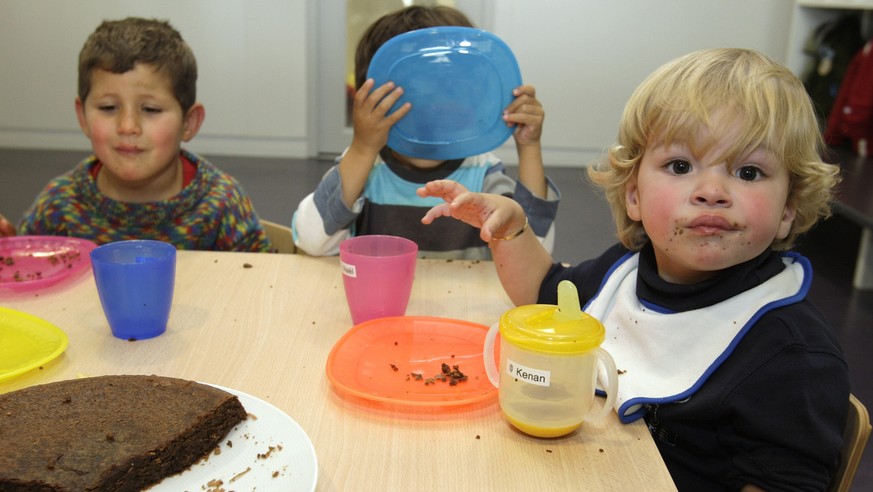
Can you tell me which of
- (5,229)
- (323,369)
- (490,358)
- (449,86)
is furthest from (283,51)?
(490,358)

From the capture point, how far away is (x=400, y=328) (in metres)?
1.14

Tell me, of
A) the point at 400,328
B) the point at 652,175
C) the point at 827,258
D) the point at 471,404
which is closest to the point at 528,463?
the point at 471,404

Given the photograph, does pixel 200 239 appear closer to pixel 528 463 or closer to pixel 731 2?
pixel 528 463

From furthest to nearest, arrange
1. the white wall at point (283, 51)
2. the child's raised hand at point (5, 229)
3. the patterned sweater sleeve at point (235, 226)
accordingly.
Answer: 1. the white wall at point (283, 51)
2. the patterned sweater sleeve at point (235, 226)
3. the child's raised hand at point (5, 229)

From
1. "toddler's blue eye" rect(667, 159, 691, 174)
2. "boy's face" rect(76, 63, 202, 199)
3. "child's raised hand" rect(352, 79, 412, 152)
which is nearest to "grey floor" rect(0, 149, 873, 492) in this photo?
"toddler's blue eye" rect(667, 159, 691, 174)

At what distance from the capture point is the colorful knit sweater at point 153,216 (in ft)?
5.66

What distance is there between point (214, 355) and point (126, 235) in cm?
83

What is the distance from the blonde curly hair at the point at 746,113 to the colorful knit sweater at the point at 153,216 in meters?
1.06

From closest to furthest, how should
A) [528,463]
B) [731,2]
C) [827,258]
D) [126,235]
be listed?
[528,463]
[126,235]
[827,258]
[731,2]

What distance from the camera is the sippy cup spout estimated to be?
86 cm

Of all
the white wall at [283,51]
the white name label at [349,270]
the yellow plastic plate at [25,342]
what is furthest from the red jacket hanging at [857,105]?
the yellow plastic plate at [25,342]

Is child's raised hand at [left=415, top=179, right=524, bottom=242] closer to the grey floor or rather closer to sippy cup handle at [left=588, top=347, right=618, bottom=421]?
sippy cup handle at [left=588, top=347, right=618, bottom=421]

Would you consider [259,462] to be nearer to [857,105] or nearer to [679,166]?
[679,166]

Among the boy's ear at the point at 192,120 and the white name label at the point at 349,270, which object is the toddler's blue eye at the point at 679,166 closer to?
the white name label at the point at 349,270
